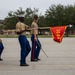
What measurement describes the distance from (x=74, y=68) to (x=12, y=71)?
2.00m

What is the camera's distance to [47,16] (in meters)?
74.8

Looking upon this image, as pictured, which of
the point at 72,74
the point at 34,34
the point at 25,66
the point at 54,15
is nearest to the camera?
the point at 72,74

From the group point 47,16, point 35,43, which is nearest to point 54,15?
point 47,16

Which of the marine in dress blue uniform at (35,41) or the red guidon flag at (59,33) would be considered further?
the marine in dress blue uniform at (35,41)

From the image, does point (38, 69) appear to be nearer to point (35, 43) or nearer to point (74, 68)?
point (74, 68)

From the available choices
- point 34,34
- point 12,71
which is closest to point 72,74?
A: point 12,71

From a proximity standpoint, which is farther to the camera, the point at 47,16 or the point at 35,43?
the point at 47,16

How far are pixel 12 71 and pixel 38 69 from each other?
34.9 inches

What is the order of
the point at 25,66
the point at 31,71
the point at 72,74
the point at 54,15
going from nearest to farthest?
the point at 72,74, the point at 31,71, the point at 25,66, the point at 54,15

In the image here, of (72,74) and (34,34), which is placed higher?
(34,34)

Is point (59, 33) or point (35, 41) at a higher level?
point (59, 33)

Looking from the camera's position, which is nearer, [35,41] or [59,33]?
[59,33]

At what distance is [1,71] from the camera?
11141 mm

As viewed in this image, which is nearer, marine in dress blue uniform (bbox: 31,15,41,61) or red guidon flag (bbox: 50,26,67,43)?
red guidon flag (bbox: 50,26,67,43)
